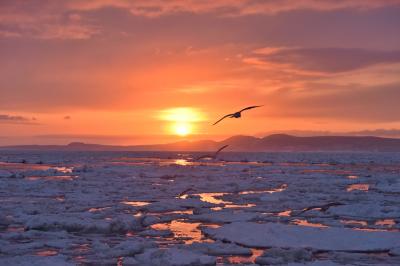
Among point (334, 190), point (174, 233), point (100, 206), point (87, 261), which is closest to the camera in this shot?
point (87, 261)

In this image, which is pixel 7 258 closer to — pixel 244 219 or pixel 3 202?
pixel 244 219

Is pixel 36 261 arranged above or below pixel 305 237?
above

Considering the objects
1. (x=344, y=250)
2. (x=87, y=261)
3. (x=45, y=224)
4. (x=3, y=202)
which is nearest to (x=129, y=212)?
(x=45, y=224)

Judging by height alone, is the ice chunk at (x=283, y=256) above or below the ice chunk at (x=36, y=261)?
below

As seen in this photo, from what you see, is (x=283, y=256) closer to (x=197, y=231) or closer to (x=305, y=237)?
(x=305, y=237)

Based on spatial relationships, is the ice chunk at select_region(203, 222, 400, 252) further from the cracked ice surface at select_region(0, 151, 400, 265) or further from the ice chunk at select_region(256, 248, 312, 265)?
the ice chunk at select_region(256, 248, 312, 265)

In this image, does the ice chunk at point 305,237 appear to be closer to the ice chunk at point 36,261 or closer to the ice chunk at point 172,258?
the ice chunk at point 172,258

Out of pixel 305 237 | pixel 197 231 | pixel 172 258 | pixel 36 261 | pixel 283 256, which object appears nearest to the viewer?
pixel 36 261

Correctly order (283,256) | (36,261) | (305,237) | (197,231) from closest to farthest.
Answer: (36,261), (283,256), (305,237), (197,231)

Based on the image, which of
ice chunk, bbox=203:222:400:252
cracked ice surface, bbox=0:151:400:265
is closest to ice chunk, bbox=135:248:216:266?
cracked ice surface, bbox=0:151:400:265

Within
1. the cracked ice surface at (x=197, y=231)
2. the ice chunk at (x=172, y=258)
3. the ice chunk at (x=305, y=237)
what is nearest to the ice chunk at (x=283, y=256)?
the cracked ice surface at (x=197, y=231)

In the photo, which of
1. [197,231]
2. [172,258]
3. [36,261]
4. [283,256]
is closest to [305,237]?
[283,256]

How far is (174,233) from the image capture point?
11.0m

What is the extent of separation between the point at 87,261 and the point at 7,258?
54.0 inches
